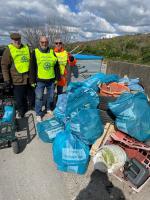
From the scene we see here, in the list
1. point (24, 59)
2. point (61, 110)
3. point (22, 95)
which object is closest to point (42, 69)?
point (24, 59)

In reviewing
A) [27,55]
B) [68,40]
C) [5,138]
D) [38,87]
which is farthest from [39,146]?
[68,40]

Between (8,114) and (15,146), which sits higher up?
(8,114)

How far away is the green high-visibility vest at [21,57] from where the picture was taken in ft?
16.4

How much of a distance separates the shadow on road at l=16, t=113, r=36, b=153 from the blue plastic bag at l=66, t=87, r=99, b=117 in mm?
909

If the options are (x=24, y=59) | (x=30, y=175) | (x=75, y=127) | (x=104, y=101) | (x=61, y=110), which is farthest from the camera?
(x=24, y=59)

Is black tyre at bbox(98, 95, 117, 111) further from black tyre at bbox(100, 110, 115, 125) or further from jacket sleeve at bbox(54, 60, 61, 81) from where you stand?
jacket sleeve at bbox(54, 60, 61, 81)

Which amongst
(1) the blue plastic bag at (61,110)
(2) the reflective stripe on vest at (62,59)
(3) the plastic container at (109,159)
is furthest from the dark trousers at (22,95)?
(3) the plastic container at (109,159)

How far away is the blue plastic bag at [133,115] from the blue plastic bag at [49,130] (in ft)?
3.64

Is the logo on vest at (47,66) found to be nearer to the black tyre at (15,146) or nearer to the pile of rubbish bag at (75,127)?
the pile of rubbish bag at (75,127)

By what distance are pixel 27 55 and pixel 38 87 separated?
719 millimetres

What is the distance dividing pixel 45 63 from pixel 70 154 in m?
2.19

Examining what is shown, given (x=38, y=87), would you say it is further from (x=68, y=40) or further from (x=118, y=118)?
(x=68, y=40)

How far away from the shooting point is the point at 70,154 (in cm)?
357

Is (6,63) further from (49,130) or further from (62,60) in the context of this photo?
(49,130)
